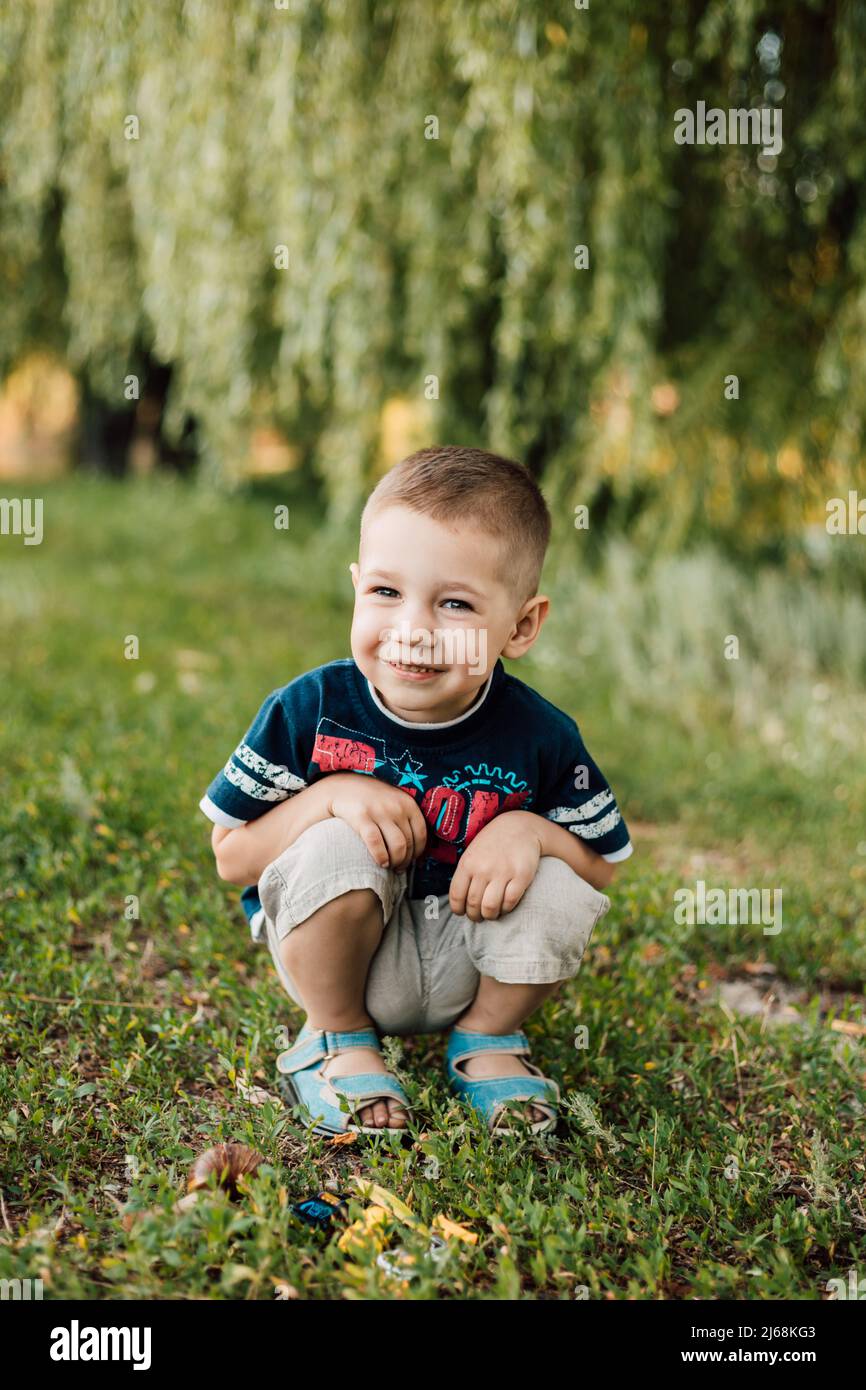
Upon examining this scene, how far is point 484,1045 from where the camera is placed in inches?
82.2

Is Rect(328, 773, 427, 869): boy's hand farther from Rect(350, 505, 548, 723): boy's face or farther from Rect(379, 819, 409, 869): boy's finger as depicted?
Rect(350, 505, 548, 723): boy's face

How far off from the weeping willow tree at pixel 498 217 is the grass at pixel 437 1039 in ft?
4.60

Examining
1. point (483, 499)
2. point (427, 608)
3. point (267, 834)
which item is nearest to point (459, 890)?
point (267, 834)

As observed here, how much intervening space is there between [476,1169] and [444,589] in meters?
0.92

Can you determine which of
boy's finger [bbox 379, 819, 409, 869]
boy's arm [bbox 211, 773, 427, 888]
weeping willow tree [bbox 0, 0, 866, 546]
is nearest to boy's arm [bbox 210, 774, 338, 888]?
boy's arm [bbox 211, 773, 427, 888]

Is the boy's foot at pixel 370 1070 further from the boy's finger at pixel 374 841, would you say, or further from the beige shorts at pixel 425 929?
the boy's finger at pixel 374 841

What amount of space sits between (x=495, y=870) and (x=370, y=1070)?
425 mm

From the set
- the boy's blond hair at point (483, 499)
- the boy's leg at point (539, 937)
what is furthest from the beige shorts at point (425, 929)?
the boy's blond hair at point (483, 499)

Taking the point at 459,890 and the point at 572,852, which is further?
the point at 572,852

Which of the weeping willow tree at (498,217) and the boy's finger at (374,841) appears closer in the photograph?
the boy's finger at (374,841)

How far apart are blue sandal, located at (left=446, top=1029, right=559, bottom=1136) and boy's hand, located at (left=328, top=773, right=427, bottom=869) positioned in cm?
38

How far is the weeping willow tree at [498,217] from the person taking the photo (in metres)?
4.26

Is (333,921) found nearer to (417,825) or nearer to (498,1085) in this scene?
(417,825)
